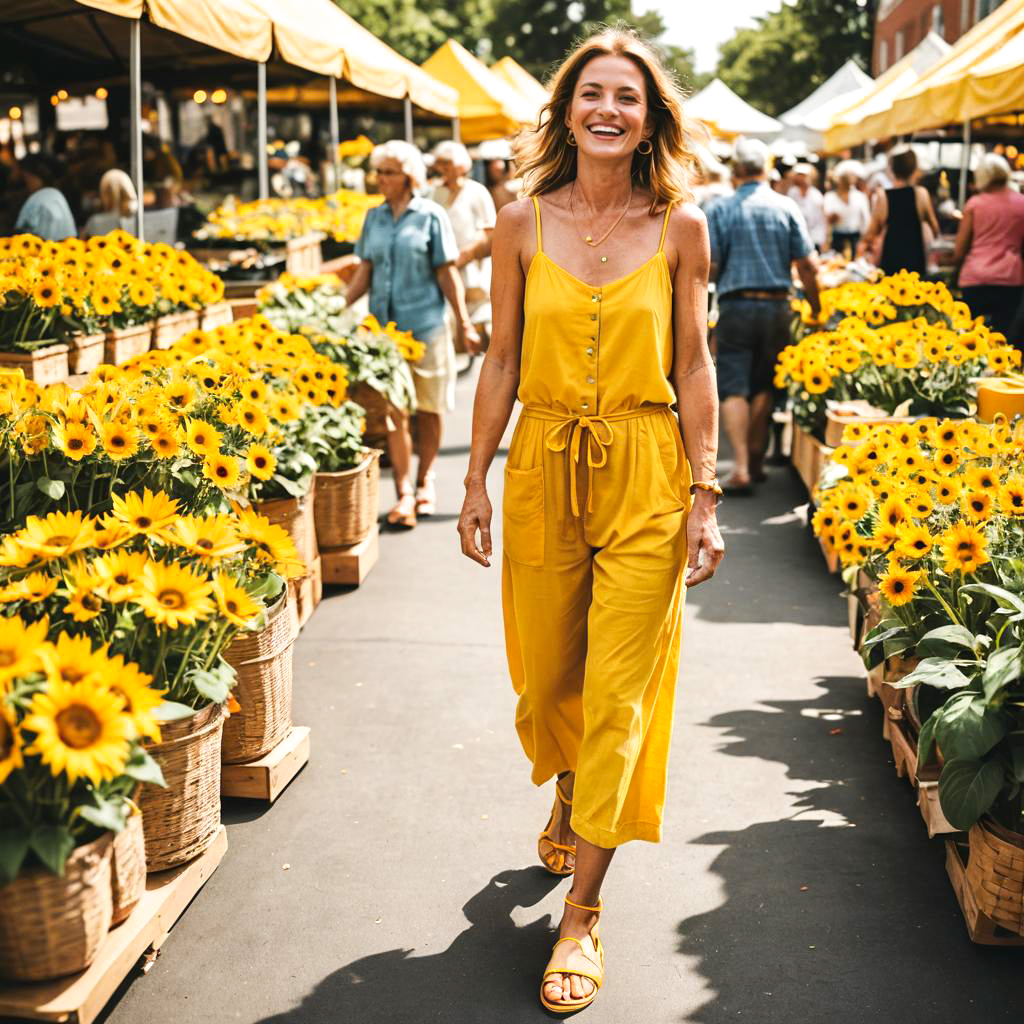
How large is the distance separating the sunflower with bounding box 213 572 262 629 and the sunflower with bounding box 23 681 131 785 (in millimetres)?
667

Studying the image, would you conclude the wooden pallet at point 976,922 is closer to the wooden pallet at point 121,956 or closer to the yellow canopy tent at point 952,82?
the wooden pallet at point 121,956

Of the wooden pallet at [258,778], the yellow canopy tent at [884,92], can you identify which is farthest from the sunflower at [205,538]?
the yellow canopy tent at [884,92]

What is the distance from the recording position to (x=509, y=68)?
27.2m

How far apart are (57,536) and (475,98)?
63.4 feet

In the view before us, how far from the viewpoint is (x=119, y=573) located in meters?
→ 2.99

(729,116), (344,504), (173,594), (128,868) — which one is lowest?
(128,868)

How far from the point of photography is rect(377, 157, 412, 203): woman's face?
7.17m

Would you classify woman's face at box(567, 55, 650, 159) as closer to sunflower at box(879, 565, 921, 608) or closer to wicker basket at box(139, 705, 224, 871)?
sunflower at box(879, 565, 921, 608)

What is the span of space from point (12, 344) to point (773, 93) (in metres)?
65.2

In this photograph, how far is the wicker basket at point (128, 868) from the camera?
290 cm

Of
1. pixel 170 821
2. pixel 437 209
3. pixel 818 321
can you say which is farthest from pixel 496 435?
pixel 818 321

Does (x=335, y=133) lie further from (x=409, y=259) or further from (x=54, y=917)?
(x=54, y=917)

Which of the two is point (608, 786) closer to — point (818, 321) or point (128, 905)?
point (128, 905)

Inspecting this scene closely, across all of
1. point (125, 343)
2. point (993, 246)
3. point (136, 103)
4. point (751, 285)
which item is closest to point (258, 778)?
point (125, 343)
